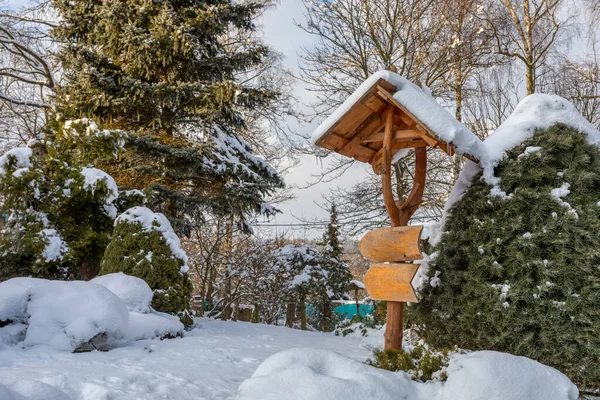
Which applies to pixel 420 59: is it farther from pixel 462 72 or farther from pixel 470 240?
pixel 470 240

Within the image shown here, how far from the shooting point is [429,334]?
372 cm

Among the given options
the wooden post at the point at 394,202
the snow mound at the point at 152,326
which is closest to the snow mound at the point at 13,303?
the snow mound at the point at 152,326

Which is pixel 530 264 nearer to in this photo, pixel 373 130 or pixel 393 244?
pixel 393 244

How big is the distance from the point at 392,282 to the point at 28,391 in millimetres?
2689

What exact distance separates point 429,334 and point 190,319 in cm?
326

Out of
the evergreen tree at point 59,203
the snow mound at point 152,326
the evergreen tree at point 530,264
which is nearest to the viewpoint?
the evergreen tree at point 530,264

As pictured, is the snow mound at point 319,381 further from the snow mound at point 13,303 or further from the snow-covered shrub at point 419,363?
the snow mound at point 13,303

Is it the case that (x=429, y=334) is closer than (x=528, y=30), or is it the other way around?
(x=429, y=334)

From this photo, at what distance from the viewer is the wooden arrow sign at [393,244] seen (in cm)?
348

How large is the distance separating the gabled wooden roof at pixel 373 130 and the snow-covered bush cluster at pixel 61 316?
245 centimetres

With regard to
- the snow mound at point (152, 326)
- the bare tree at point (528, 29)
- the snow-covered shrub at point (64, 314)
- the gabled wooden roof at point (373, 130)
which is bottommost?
the snow mound at point (152, 326)

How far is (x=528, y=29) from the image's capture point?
9148 mm

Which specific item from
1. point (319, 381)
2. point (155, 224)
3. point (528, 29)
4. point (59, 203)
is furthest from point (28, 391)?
point (528, 29)

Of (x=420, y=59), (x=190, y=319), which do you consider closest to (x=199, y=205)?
(x=190, y=319)
